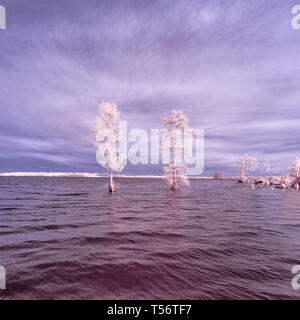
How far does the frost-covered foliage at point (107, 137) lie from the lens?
84.5 ft

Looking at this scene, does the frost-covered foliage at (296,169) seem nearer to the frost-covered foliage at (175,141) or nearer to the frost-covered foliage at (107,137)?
the frost-covered foliage at (175,141)

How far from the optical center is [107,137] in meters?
26.2

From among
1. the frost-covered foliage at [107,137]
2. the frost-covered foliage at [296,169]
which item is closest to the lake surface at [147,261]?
the frost-covered foliage at [107,137]

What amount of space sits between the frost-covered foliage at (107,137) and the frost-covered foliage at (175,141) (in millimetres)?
8571

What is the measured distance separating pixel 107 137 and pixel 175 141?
12.3 meters

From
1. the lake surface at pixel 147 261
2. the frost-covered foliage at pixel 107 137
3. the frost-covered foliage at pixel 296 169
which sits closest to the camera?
the lake surface at pixel 147 261

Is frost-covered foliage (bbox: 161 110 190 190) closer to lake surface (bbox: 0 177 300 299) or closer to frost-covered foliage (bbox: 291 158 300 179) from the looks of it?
lake surface (bbox: 0 177 300 299)

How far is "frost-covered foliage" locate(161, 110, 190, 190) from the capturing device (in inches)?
1108

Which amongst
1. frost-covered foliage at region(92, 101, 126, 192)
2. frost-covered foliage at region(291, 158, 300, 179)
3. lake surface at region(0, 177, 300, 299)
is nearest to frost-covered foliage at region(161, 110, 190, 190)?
frost-covered foliage at region(92, 101, 126, 192)

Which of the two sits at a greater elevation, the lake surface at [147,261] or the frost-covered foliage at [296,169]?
the frost-covered foliage at [296,169]

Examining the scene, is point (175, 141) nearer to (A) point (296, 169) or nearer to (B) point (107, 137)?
(B) point (107, 137)

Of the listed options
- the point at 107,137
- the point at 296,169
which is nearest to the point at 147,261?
A: the point at 107,137
